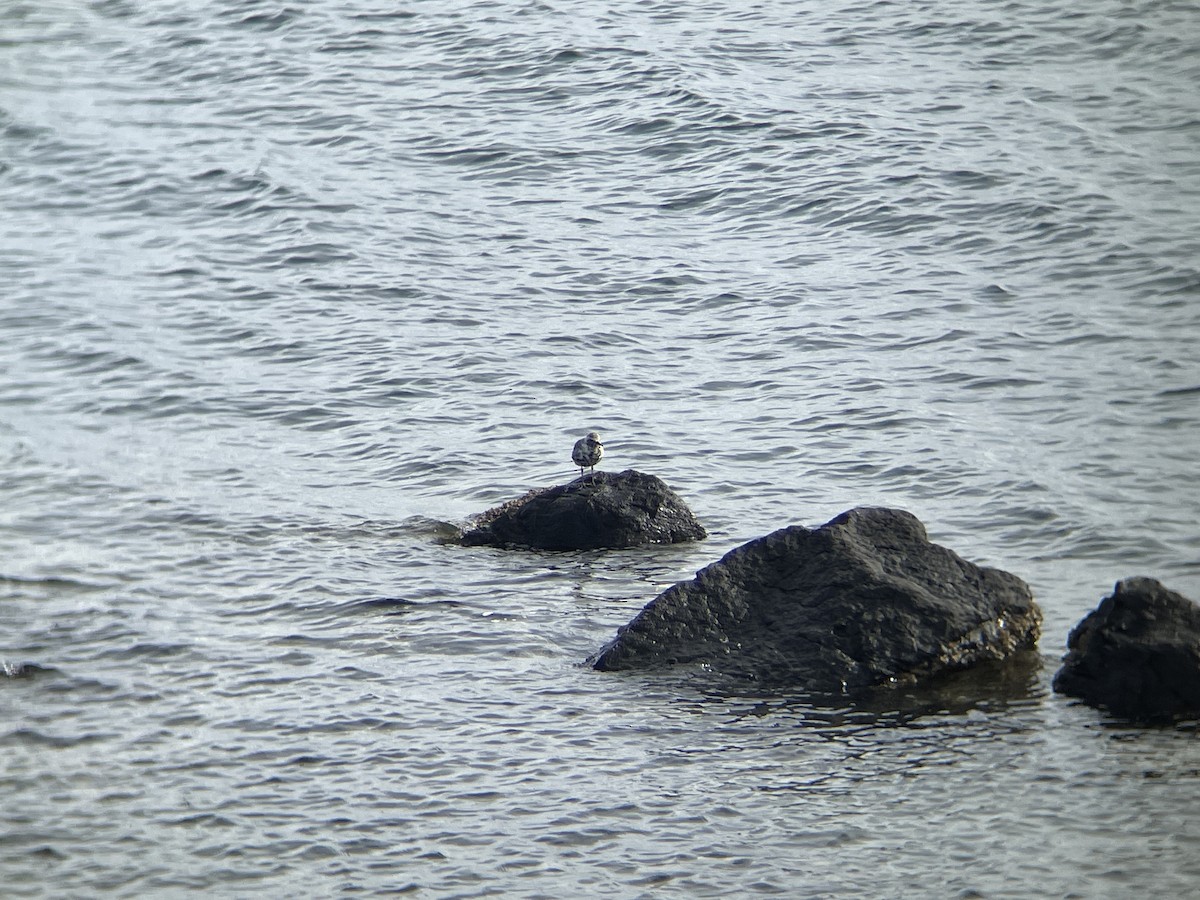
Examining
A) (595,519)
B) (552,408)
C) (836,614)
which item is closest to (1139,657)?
(836,614)

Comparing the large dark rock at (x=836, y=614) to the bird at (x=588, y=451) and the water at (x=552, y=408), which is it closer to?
the water at (x=552, y=408)

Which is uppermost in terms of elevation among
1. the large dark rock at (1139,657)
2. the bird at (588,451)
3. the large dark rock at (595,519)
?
the bird at (588,451)

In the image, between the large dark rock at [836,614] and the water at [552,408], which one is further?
the large dark rock at [836,614]

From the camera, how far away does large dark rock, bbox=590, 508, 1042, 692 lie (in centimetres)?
831

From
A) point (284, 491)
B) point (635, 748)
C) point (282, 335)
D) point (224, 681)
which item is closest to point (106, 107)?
point (282, 335)

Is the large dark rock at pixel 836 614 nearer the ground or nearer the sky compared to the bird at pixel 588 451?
nearer the ground

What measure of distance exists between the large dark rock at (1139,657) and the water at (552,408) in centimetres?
22

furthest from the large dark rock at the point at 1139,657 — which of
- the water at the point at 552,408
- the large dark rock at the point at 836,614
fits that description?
the large dark rock at the point at 836,614

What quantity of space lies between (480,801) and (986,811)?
2515 millimetres

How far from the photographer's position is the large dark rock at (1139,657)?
25.5ft

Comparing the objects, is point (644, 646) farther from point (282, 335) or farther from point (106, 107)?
point (106, 107)

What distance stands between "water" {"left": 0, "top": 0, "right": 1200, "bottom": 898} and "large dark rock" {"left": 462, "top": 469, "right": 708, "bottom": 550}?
23 centimetres

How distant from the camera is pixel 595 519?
10.6 meters

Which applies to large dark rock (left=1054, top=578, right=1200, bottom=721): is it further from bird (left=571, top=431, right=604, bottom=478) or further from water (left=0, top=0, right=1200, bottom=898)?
bird (left=571, top=431, right=604, bottom=478)
